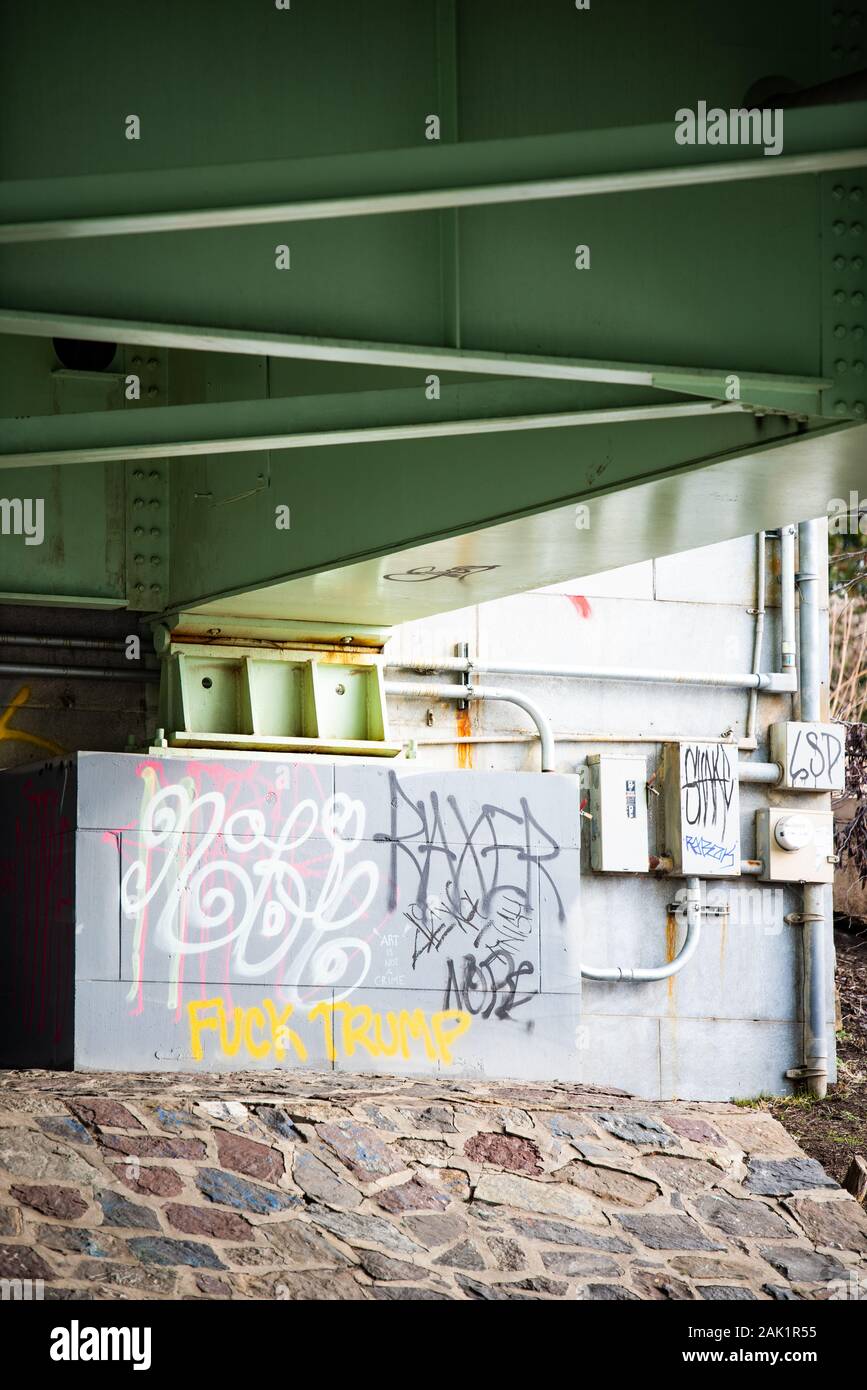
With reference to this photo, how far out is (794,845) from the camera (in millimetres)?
16422

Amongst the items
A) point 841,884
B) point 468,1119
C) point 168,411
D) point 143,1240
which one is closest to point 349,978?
point 468,1119

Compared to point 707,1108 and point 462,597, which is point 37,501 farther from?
point 707,1108

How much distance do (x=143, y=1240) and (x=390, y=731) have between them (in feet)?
22.3

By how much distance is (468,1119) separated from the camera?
11.3 metres

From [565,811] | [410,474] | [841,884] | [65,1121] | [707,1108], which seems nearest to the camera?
[65,1121]

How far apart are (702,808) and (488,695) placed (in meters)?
2.31

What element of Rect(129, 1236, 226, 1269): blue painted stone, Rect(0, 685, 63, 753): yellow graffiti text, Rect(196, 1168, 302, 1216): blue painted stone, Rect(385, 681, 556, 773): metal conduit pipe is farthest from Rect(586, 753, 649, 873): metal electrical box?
Rect(129, 1236, 226, 1269): blue painted stone

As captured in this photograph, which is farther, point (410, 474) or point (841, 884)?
point (841, 884)

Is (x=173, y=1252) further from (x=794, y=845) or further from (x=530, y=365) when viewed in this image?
(x=794, y=845)

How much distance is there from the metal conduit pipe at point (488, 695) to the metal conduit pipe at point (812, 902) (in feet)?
9.44

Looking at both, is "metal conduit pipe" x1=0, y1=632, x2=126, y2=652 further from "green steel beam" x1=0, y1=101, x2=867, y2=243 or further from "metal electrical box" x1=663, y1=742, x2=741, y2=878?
"green steel beam" x1=0, y1=101, x2=867, y2=243

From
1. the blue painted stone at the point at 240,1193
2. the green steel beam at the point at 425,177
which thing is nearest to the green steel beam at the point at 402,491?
the green steel beam at the point at 425,177

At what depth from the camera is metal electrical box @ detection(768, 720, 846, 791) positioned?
16.6m

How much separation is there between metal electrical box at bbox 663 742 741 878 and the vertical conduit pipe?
992mm
